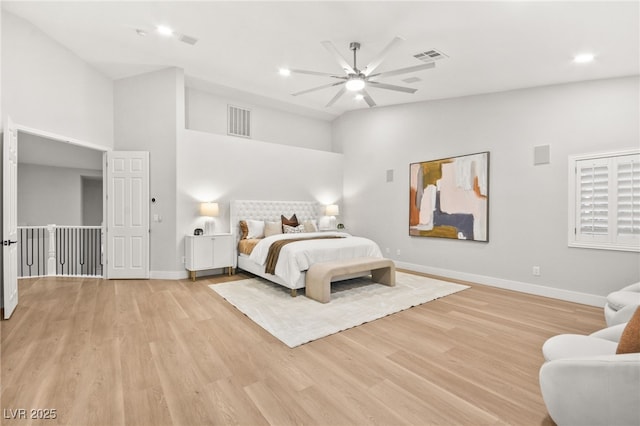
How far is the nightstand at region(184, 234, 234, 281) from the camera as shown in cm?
524

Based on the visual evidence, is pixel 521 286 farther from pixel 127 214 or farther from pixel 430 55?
pixel 127 214

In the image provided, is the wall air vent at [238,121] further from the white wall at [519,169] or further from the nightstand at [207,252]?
the white wall at [519,169]

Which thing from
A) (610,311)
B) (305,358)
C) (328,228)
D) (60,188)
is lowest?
(305,358)

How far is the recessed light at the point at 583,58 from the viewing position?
11.1 feet

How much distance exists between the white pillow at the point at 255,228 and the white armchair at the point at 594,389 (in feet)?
16.2

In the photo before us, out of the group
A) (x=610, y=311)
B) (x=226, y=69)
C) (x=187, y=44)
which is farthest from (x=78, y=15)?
(x=610, y=311)

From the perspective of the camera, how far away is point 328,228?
22.8ft

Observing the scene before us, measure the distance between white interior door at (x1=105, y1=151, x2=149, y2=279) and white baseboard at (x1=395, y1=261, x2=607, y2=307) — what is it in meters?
5.35

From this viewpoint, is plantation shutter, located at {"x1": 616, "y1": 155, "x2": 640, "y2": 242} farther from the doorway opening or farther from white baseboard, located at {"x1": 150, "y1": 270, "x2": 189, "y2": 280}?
the doorway opening

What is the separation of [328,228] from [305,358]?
4.53 metres

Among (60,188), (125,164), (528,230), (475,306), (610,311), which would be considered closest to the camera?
(610,311)

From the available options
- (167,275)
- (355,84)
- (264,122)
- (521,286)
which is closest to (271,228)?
(167,275)

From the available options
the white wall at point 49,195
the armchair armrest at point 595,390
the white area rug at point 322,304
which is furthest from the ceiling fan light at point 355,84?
the white wall at point 49,195

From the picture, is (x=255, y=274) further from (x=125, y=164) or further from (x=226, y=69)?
(x=226, y=69)
